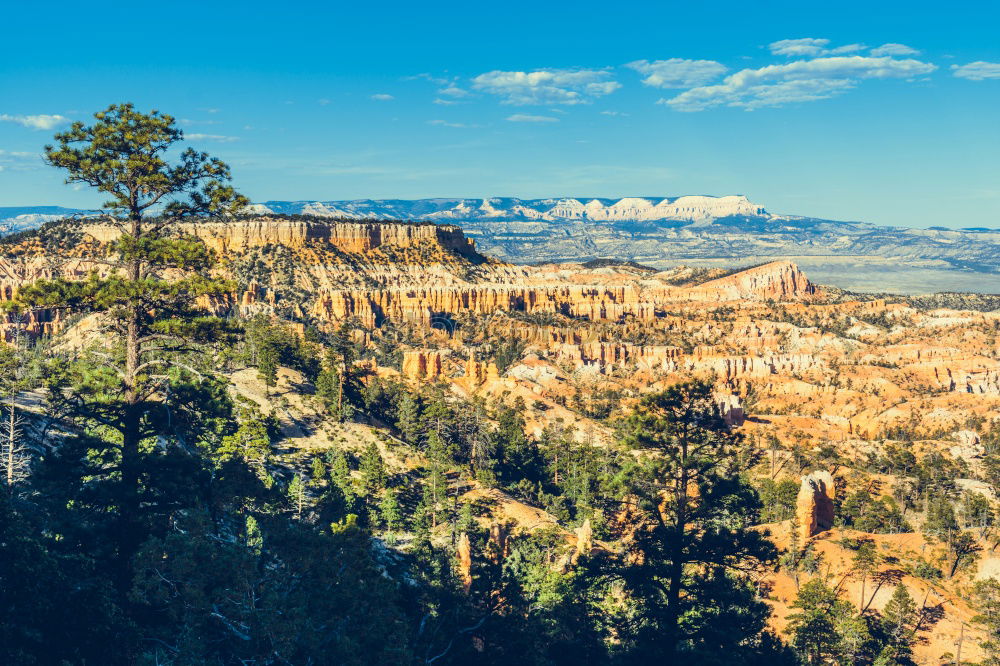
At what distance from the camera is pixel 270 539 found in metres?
19.2

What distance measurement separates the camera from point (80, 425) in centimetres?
3303

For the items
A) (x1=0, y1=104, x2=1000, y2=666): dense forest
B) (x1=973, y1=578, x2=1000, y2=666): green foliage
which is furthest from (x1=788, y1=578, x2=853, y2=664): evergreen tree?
(x1=973, y1=578, x2=1000, y2=666): green foliage

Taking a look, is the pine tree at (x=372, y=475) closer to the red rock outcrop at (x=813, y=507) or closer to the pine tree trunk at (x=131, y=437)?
the pine tree trunk at (x=131, y=437)

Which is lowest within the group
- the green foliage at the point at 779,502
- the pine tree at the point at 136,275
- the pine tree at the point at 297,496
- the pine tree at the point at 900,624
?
the green foliage at the point at 779,502

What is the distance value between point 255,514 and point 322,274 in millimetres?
178297

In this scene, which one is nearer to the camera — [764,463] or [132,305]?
[132,305]

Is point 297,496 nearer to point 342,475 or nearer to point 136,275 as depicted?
point 342,475

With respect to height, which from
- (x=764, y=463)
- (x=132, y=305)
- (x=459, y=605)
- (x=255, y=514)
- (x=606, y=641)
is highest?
(x=132, y=305)

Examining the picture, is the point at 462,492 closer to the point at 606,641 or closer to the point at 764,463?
the point at 606,641

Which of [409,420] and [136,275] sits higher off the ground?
[136,275]

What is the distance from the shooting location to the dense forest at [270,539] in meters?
15.5

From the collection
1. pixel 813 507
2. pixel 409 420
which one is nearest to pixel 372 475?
pixel 409 420

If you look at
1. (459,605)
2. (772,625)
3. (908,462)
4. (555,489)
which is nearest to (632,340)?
(908,462)

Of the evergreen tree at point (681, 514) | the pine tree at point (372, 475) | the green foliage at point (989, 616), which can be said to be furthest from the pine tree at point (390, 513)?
the green foliage at point (989, 616)
